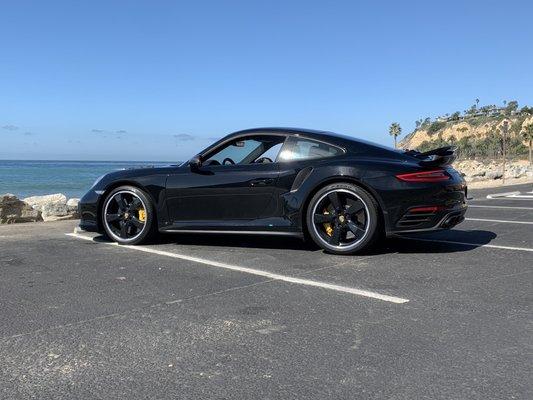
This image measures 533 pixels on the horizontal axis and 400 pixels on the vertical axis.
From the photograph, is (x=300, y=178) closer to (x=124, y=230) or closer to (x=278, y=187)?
(x=278, y=187)

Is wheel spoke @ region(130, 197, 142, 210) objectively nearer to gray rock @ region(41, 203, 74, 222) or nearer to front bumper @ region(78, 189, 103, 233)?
front bumper @ region(78, 189, 103, 233)

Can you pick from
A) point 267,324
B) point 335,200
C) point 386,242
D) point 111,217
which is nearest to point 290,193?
point 335,200

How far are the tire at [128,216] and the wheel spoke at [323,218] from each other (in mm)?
1981

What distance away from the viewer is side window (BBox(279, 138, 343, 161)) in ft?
19.6

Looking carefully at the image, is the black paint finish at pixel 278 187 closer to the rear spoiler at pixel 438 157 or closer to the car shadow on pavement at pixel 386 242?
the rear spoiler at pixel 438 157

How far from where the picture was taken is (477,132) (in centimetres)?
12338

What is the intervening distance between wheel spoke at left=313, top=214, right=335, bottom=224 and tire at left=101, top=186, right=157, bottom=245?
1.98 meters

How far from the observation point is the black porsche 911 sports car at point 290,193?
5590 mm

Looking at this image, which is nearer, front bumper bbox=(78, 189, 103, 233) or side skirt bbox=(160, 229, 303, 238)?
side skirt bbox=(160, 229, 303, 238)

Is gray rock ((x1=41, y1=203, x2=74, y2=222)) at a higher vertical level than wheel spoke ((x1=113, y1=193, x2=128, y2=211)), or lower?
A: lower

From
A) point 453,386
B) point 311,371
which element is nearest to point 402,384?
point 453,386

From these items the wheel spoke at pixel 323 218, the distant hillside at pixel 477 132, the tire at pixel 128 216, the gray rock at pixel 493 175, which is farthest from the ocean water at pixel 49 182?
the distant hillside at pixel 477 132

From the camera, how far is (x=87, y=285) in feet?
15.1

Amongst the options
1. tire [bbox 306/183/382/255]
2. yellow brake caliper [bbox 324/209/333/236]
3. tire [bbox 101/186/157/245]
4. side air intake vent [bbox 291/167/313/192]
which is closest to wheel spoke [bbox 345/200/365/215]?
tire [bbox 306/183/382/255]
